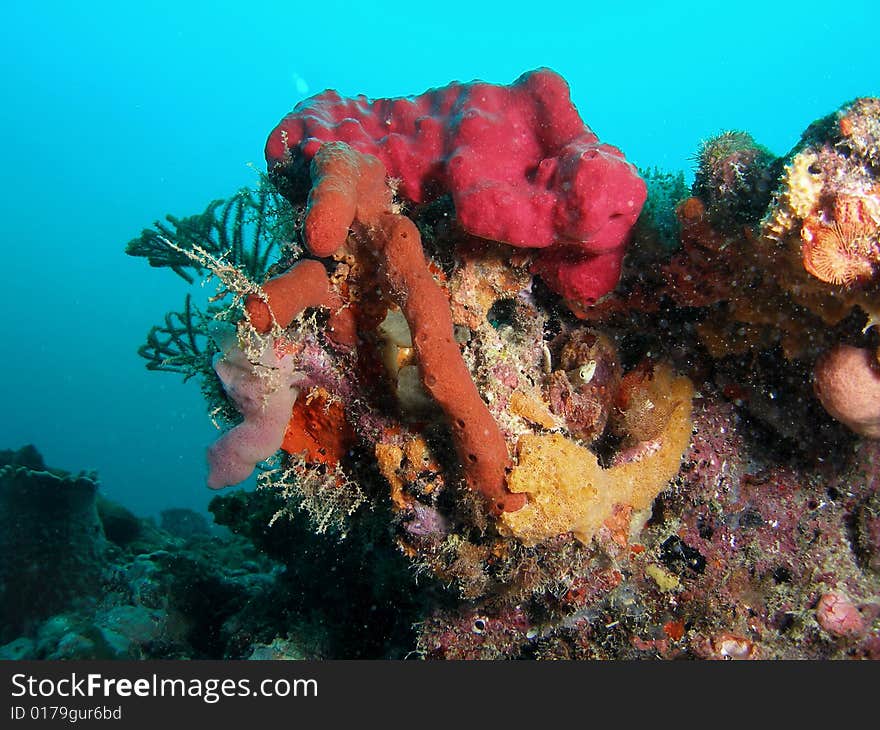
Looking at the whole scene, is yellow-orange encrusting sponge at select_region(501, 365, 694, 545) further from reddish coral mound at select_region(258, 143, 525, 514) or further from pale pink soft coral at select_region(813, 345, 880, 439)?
pale pink soft coral at select_region(813, 345, 880, 439)

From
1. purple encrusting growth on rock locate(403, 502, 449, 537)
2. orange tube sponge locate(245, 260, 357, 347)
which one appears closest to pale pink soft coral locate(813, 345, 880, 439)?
purple encrusting growth on rock locate(403, 502, 449, 537)

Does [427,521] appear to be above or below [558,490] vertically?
above

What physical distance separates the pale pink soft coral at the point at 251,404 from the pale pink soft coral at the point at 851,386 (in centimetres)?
265

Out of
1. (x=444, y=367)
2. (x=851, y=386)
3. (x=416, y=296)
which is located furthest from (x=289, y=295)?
(x=851, y=386)

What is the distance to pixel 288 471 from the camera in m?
3.26

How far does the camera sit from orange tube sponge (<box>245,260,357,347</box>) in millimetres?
2549

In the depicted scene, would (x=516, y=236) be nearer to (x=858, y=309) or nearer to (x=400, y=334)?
(x=400, y=334)

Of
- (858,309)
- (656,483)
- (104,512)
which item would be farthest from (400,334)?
(104,512)

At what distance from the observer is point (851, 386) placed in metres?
2.32

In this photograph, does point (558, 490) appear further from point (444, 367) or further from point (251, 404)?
point (251, 404)

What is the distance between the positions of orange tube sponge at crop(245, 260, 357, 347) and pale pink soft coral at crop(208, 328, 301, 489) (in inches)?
6.7

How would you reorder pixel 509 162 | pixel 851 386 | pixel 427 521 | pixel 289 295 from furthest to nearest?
pixel 427 521 → pixel 509 162 → pixel 289 295 → pixel 851 386

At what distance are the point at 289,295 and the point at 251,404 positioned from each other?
67 centimetres

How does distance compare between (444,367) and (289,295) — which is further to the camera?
(289,295)
